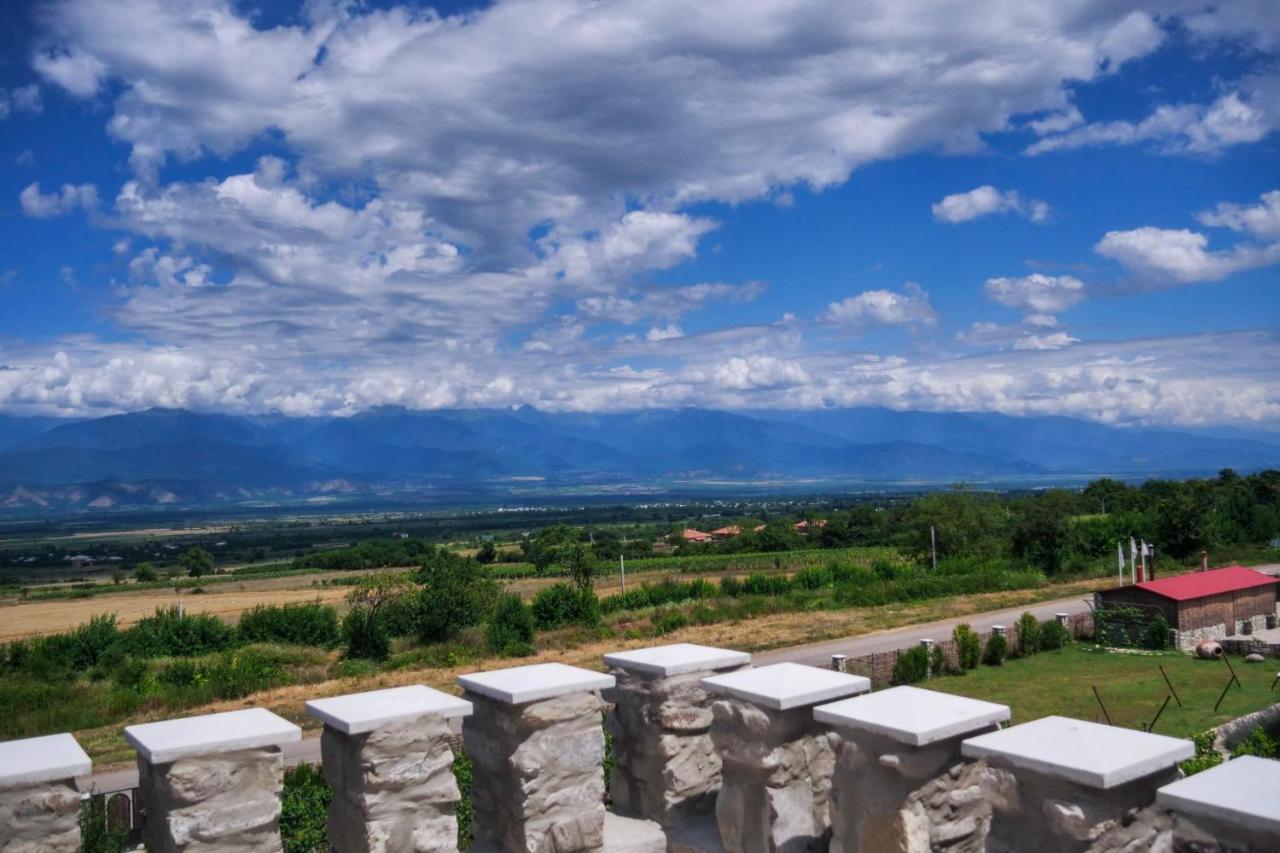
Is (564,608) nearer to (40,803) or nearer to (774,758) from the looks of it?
(774,758)

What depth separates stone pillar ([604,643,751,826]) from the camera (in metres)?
5.88

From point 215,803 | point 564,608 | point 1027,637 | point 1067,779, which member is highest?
point 1067,779

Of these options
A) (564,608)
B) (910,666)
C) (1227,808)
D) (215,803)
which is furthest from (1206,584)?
(215,803)

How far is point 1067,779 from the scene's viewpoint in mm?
3838

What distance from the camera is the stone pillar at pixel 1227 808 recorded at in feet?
11.0

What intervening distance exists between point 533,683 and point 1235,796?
339cm

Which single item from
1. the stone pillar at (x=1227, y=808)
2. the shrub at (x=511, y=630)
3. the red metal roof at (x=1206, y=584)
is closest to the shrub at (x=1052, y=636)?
the red metal roof at (x=1206, y=584)

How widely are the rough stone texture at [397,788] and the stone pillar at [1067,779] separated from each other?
2.66 meters

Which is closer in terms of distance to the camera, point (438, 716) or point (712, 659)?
point (438, 716)

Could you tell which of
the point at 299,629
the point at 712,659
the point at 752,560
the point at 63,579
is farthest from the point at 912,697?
the point at 63,579

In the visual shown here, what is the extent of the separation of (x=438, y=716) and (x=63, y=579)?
99931 millimetres

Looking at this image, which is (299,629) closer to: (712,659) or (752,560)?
(712,659)

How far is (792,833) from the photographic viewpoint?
17.0 feet

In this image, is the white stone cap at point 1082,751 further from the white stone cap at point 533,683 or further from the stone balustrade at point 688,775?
the white stone cap at point 533,683
